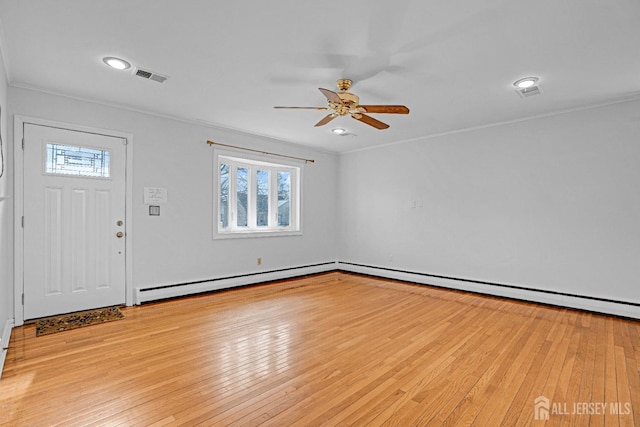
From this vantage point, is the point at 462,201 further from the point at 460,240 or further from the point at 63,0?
the point at 63,0

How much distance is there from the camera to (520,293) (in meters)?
4.55

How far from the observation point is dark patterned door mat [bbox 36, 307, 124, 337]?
3.29 metres

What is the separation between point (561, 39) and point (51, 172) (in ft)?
16.7

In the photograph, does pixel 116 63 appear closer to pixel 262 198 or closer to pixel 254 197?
pixel 254 197

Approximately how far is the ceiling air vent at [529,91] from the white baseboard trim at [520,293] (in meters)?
2.59

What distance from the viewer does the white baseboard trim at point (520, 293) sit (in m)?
3.82

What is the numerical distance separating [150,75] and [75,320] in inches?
108

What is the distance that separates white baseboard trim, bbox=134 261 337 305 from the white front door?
0.29 meters

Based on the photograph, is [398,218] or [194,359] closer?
[194,359]

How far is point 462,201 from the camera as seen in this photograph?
205 inches

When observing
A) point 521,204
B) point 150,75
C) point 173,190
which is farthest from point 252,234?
point 521,204

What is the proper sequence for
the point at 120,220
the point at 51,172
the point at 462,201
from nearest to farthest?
the point at 51,172
the point at 120,220
the point at 462,201

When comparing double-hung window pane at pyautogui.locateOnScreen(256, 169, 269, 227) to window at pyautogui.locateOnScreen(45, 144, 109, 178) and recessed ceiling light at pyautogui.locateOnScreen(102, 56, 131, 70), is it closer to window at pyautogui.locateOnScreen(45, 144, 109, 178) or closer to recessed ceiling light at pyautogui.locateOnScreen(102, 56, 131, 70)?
window at pyautogui.locateOnScreen(45, 144, 109, 178)

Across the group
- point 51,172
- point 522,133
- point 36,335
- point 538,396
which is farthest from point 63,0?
point 522,133
